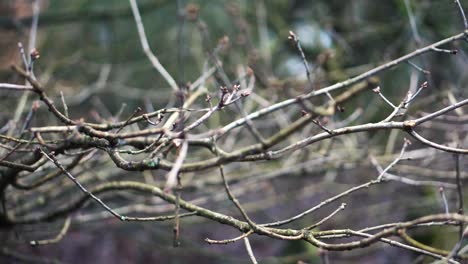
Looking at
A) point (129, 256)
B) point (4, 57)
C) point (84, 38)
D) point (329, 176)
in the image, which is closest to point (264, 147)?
point (329, 176)

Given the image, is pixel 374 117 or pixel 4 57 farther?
pixel 4 57

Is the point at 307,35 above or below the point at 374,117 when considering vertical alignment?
above

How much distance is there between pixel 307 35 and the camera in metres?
6.30

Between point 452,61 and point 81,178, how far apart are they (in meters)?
3.91

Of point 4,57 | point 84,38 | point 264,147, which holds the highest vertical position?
point 84,38

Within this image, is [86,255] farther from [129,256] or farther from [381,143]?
[381,143]

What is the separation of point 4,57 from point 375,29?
4.30 m

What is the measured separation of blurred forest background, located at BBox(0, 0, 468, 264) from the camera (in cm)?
370

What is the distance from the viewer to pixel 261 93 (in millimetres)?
4590

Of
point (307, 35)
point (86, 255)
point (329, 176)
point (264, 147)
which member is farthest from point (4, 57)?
point (264, 147)

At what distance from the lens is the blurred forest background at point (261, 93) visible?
12.2 feet

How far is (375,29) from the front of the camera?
5.16 metres

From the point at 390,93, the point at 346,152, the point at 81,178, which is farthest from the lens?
the point at 390,93

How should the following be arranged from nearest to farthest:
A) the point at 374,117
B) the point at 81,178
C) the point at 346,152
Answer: the point at 81,178
the point at 346,152
the point at 374,117
